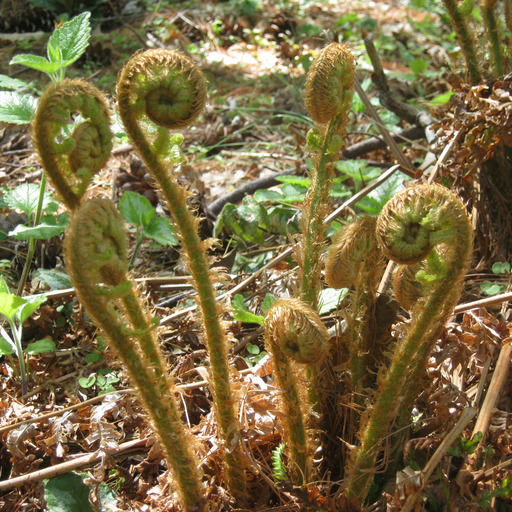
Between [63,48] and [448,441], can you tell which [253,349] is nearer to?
[448,441]

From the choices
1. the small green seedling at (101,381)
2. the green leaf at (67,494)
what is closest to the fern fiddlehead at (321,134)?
the green leaf at (67,494)

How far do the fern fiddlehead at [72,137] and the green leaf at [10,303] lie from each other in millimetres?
867

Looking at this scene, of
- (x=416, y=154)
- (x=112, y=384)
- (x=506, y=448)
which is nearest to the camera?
(x=506, y=448)

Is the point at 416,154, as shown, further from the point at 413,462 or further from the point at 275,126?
the point at 413,462

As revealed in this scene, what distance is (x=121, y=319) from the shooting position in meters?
1.09

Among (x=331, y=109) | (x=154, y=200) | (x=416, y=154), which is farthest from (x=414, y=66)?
(x=331, y=109)

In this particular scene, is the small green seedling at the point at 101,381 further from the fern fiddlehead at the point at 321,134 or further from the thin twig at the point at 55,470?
the fern fiddlehead at the point at 321,134

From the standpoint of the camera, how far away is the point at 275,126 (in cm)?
404

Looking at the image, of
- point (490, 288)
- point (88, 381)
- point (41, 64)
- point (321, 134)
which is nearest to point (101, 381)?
point (88, 381)

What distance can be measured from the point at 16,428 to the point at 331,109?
53.5 inches

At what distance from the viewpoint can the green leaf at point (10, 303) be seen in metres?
1.73

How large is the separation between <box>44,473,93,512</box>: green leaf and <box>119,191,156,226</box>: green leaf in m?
1.09

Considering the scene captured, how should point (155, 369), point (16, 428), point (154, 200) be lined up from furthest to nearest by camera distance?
1. point (154, 200)
2. point (16, 428)
3. point (155, 369)

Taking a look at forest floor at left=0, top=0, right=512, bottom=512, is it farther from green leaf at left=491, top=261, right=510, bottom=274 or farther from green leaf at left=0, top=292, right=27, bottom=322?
green leaf at left=0, top=292, right=27, bottom=322
